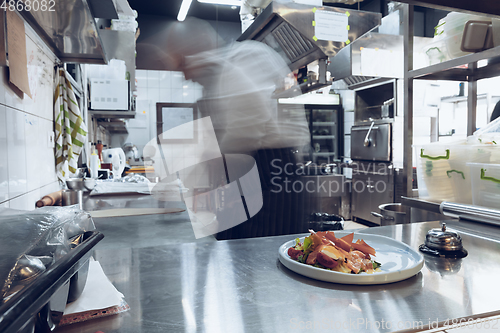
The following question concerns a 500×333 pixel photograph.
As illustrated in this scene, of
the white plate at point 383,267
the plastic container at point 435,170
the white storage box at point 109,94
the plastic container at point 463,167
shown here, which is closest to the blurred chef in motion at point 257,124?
the plastic container at point 435,170

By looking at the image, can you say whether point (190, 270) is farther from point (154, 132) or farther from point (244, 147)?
point (154, 132)

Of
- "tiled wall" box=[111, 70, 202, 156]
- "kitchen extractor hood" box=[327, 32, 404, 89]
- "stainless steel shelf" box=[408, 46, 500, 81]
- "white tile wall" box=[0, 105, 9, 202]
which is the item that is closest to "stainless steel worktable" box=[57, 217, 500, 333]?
"white tile wall" box=[0, 105, 9, 202]

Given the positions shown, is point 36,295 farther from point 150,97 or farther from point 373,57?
point 150,97

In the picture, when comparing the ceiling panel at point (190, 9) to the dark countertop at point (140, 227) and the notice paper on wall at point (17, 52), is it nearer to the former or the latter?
Result: the dark countertop at point (140, 227)

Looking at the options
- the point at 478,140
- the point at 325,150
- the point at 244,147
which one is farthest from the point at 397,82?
the point at 478,140

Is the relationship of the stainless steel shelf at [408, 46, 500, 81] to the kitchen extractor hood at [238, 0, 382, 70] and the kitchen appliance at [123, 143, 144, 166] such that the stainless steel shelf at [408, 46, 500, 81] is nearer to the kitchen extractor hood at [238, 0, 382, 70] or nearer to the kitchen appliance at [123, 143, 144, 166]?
the kitchen extractor hood at [238, 0, 382, 70]

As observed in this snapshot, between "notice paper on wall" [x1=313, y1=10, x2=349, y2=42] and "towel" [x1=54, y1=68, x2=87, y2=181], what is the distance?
147 cm

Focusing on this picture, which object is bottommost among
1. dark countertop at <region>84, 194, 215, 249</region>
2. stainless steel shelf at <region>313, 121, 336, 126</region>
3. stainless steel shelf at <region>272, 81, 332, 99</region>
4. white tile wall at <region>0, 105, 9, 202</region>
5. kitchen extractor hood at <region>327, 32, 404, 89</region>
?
dark countertop at <region>84, 194, 215, 249</region>

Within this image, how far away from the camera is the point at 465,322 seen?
44 centimetres

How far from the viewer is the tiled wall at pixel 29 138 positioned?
107cm

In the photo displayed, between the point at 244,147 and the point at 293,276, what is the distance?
4.57 feet

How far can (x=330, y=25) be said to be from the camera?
6.42ft

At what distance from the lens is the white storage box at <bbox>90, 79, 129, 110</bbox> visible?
3.06 m

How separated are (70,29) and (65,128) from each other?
619 millimetres
